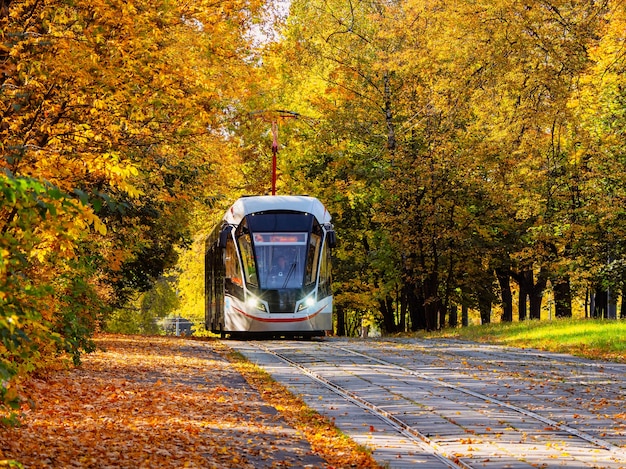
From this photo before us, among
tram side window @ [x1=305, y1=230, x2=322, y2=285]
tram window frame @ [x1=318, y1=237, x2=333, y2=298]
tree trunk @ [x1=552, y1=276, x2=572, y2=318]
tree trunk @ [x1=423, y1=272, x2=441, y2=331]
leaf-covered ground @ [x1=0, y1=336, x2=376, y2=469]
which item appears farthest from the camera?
tree trunk @ [x1=552, y1=276, x2=572, y2=318]

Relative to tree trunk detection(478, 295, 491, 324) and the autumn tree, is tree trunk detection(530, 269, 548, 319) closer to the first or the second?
tree trunk detection(478, 295, 491, 324)

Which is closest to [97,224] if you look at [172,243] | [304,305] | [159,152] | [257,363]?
[257,363]

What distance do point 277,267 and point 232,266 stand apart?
4.30 feet

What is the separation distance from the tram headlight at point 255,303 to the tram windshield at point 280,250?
0.37 meters

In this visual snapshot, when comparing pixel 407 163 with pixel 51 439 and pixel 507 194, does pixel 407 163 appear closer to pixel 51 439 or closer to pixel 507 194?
pixel 507 194

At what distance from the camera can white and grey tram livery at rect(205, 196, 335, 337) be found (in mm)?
28438

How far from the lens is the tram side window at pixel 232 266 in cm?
2877

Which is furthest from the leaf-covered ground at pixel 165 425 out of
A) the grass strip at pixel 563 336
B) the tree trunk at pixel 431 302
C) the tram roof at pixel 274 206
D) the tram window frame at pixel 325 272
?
the tree trunk at pixel 431 302

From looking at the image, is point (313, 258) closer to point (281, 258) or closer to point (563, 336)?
point (281, 258)

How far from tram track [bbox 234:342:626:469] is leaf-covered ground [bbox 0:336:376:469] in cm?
77

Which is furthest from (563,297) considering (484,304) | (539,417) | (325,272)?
(539,417)

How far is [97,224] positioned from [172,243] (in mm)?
35994

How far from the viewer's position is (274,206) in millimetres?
29172

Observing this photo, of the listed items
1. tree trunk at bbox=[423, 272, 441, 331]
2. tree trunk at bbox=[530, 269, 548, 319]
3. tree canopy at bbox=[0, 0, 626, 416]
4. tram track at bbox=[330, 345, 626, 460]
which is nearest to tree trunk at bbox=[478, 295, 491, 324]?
tree canopy at bbox=[0, 0, 626, 416]
